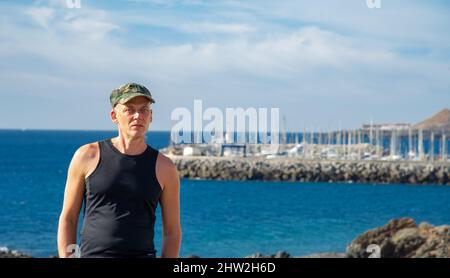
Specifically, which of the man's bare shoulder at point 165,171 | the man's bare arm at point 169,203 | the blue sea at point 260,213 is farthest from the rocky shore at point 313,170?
the man's bare shoulder at point 165,171

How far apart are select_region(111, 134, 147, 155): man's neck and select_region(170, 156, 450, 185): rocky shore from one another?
59107 mm

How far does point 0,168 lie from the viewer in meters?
87.2

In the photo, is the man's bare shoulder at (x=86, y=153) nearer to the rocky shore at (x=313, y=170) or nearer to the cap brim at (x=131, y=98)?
the cap brim at (x=131, y=98)

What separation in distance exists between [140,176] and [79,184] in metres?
0.20

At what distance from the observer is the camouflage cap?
2549 mm

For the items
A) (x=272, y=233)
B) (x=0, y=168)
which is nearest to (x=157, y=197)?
(x=272, y=233)

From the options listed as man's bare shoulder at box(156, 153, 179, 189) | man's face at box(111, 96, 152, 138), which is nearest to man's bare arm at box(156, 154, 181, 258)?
man's bare shoulder at box(156, 153, 179, 189)

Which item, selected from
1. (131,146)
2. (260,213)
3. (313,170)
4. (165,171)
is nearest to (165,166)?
(165,171)

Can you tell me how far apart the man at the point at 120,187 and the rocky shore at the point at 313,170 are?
59.1 meters

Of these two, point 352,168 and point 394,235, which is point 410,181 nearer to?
point 352,168

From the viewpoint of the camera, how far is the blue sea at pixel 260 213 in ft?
117

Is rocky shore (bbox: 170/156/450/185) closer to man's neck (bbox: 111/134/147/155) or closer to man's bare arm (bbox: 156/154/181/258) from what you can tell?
man's bare arm (bbox: 156/154/181/258)
